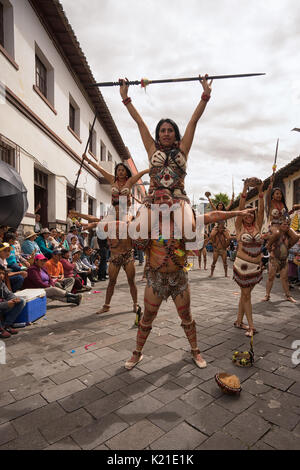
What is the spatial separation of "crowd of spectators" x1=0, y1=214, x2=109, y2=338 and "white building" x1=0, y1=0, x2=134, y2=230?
3.26 feet

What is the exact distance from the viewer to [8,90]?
677cm

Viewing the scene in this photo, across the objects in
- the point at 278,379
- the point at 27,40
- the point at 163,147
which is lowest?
the point at 278,379

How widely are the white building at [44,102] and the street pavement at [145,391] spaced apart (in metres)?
5.18

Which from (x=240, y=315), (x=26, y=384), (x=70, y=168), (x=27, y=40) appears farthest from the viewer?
(x=70, y=168)

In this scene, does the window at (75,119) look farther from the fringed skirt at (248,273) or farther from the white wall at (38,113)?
the fringed skirt at (248,273)

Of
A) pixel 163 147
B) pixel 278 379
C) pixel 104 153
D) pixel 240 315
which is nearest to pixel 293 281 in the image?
pixel 240 315

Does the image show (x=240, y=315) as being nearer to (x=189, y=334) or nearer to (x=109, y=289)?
(x=189, y=334)

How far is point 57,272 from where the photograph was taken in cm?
719

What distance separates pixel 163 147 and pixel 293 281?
27.2ft

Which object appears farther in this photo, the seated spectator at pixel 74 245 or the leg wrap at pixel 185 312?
the seated spectator at pixel 74 245

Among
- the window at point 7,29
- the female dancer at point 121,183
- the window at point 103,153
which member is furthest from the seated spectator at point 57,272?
the window at point 103,153

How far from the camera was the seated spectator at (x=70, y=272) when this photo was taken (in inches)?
298

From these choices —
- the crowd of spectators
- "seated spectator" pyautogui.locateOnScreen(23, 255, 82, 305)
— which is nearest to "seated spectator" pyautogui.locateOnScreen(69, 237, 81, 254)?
the crowd of spectators

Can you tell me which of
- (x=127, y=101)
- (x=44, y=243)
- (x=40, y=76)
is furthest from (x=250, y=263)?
(x=40, y=76)
